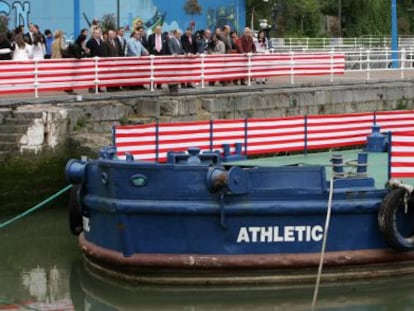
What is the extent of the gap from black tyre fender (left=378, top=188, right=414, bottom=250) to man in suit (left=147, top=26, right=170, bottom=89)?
11.2 meters

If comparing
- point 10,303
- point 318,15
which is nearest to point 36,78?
point 10,303

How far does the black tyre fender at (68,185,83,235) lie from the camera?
13407mm

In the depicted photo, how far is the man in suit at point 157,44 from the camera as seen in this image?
2294cm

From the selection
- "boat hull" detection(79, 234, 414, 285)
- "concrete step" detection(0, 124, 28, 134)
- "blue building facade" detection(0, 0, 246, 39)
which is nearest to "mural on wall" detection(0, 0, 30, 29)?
"blue building facade" detection(0, 0, 246, 39)

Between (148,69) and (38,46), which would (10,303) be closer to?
(148,69)

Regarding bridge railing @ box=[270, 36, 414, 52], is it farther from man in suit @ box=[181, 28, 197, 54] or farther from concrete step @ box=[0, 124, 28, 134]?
concrete step @ box=[0, 124, 28, 134]

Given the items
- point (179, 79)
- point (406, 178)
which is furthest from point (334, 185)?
point (179, 79)

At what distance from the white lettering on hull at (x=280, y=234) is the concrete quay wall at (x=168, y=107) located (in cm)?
587

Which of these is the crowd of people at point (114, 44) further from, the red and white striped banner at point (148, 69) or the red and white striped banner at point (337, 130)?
the red and white striped banner at point (337, 130)

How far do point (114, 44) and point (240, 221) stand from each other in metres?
10.5

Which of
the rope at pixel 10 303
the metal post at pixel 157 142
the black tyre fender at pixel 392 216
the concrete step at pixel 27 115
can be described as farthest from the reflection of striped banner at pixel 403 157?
the concrete step at pixel 27 115

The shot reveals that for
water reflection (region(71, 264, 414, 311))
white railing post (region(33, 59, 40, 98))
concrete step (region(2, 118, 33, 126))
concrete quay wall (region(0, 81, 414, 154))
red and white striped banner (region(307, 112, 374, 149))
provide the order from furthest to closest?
white railing post (region(33, 59, 40, 98)) → concrete quay wall (region(0, 81, 414, 154)) → concrete step (region(2, 118, 33, 126)) → red and white striped banner (region(307, 112, 374, 149)) → water reflection (region(71, 264, 414, 311))

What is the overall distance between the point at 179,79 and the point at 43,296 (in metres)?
9.43

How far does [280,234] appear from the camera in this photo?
40.5 ft
